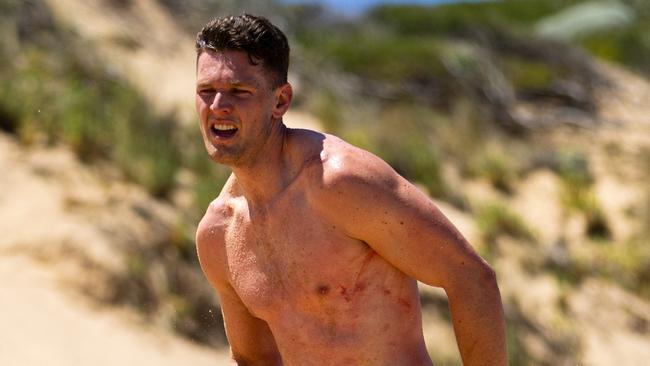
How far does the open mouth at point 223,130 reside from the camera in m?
2.21

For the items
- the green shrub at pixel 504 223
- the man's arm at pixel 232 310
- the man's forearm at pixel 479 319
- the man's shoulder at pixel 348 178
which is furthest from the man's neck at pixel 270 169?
the green shrub at pixel 504 223

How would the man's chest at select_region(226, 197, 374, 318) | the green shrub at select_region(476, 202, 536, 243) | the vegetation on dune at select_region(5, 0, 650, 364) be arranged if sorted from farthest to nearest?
the green shrub at select_region(476, 202, 536, 243) → the vegetation on dune at select_region(5, 0, 650, 364) → the man's chest at select_region(226, 197, 374, 318)

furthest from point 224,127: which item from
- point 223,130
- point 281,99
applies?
point 281,99

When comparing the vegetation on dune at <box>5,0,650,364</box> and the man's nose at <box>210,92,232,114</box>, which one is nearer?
the man's nose at <box>210,92,232,114</box>

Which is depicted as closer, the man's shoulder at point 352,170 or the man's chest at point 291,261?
the man's shoulder at point 352,170

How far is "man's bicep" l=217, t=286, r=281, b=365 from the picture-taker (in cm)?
257

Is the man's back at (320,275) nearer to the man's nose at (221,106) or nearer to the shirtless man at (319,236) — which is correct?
the shirtless man at (319,236)

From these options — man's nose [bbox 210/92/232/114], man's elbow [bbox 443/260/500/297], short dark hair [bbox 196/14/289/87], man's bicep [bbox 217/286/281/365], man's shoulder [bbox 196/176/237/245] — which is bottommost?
man's elbow [bbox 443/260/500/297]

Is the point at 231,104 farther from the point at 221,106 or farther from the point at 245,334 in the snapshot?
the point at 245,334

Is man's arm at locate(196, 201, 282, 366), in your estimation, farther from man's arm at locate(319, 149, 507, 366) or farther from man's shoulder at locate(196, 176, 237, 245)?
man's arm at locate(319, 149, 507, 366)

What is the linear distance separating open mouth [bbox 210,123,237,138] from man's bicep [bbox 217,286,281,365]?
500mm

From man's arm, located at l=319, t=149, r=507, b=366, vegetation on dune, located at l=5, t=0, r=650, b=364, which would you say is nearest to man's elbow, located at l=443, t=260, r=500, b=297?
man's arm, located at l=319, t=149, r=507, b=366

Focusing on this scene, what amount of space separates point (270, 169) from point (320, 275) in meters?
0.27

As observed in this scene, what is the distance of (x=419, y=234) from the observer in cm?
216
